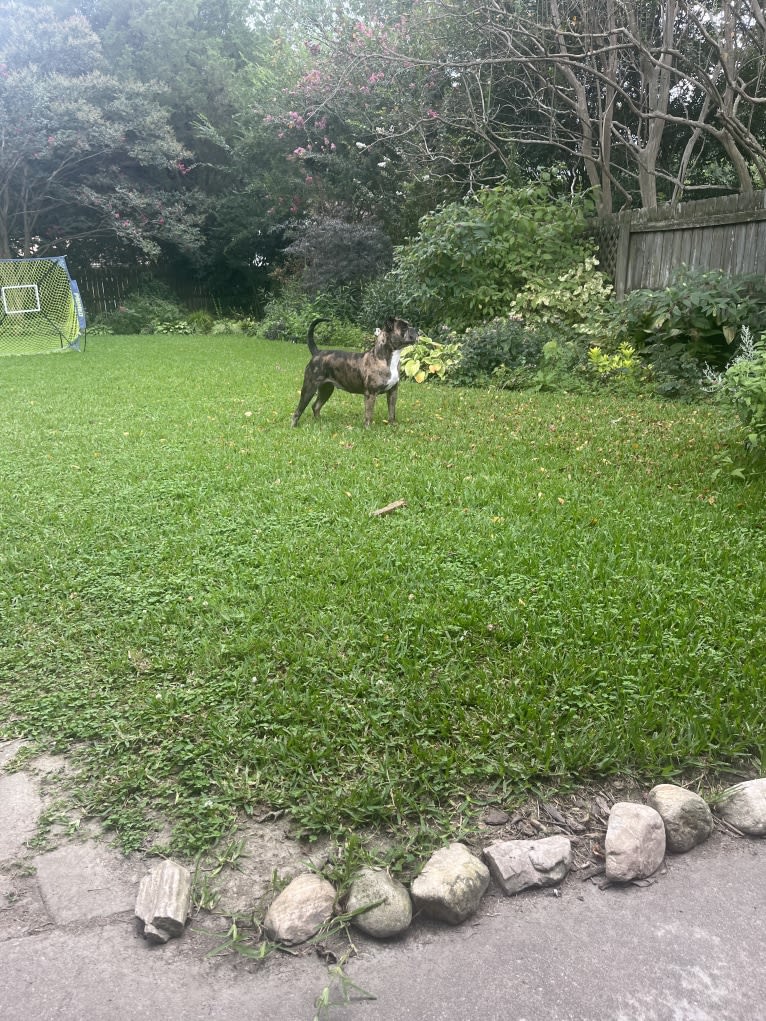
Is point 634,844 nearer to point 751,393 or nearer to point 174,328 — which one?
point 751,393

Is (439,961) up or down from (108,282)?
down

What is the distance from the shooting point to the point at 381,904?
1.68 m

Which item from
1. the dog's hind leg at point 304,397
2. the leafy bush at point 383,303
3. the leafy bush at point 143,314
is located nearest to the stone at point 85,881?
the dog's hind leg at point 304,397

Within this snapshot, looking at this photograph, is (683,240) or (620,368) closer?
(620,368)

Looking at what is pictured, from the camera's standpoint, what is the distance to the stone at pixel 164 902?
1.62 m

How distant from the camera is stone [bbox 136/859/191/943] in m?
1.62

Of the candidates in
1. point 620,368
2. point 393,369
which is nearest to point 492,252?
Answer: point 620,368

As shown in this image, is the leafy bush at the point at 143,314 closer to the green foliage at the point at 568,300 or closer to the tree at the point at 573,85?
the tree at the point at 573,85

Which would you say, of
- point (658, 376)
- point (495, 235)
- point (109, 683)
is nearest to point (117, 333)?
point (495, 235)

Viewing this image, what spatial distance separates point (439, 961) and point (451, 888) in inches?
5.8

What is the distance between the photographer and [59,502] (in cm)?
429

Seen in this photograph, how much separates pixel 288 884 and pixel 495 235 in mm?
9574

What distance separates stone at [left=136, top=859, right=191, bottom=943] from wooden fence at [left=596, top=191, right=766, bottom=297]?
793 cm

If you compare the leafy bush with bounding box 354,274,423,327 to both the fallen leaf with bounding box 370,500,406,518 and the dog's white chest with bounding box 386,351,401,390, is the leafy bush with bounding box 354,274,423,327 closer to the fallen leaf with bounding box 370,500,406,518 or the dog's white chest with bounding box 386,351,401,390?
the dog's white chest with bounding box 386,351,401,390
